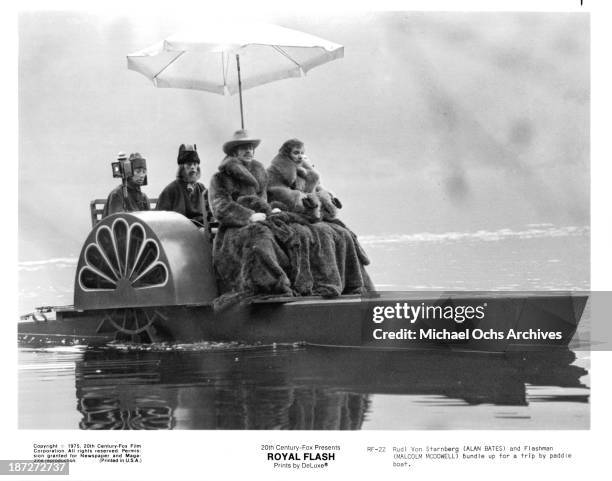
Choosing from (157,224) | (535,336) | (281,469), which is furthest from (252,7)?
(281,469)

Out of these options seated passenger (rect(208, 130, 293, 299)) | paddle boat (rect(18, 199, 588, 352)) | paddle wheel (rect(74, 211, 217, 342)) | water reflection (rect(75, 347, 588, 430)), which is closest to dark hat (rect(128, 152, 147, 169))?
paddle boat (rect(18, 199, 588, 352))

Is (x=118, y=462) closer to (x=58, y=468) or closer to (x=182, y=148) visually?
(x=58, y=468)

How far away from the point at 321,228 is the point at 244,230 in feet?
2.06

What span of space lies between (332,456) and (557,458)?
126cm

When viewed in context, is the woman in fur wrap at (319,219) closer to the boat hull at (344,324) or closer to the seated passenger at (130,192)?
the boat hull at (344,324)

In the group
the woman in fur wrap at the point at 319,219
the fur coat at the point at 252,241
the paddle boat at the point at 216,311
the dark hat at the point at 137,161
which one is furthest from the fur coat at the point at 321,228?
the dark hat at the point at 137,161

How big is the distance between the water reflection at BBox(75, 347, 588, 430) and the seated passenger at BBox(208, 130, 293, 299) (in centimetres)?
60

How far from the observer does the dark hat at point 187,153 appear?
12.6 metres

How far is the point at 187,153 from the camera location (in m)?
12.6

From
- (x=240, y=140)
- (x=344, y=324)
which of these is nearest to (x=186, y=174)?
(x=240, y=140)

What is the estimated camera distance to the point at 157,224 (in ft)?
38.8

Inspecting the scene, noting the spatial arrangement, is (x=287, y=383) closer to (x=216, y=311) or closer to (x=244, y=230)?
(x=216, y=311)

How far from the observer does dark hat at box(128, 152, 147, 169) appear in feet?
41.3

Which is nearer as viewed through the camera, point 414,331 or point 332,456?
point 332,456
